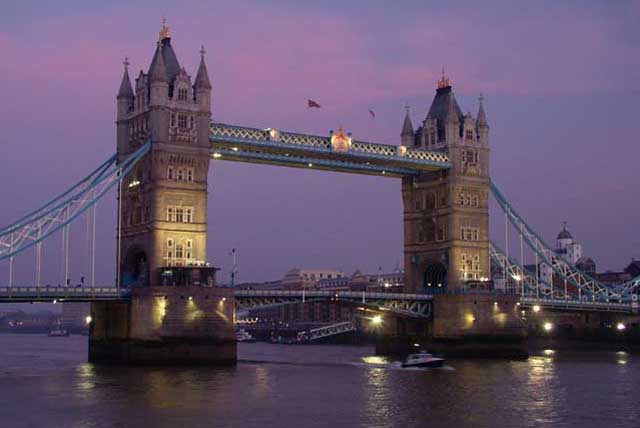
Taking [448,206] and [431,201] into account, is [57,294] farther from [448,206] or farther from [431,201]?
[431,201]

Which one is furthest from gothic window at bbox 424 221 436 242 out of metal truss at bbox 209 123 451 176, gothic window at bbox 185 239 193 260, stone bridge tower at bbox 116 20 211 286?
gothic window at bbox 185 239 193 260

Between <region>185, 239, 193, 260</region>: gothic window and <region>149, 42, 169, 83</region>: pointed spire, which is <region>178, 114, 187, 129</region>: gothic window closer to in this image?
<region>149, 42, 169, 83</region>: pointed spire

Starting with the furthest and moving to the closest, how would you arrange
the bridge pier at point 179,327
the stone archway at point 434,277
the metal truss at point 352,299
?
the stone archway at point 434,277, the metal truss at point 352,299, the bridge pier at point 179,327

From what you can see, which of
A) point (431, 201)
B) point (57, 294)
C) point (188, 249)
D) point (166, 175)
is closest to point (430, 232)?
point (431, 201)

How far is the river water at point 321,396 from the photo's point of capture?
5712 centimetres

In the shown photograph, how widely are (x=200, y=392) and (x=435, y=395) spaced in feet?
51.9

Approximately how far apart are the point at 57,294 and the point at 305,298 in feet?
85.7

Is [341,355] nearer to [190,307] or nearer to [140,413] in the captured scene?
[190,307]

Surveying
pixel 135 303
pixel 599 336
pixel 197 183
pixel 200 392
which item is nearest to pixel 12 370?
pixel 135 303

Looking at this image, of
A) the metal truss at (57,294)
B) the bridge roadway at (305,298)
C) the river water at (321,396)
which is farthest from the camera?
the bridge roadway at (305,298)

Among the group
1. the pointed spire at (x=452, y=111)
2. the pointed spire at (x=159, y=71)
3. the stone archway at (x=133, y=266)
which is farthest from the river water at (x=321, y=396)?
the pointed spire at (x=452, y=111)

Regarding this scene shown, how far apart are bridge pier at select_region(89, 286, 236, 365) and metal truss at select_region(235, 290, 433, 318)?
5742mm

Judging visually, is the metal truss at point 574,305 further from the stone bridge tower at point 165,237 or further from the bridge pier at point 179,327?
the stone bridge tower at point 165,237

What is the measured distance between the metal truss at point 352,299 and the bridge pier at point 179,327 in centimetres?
574
